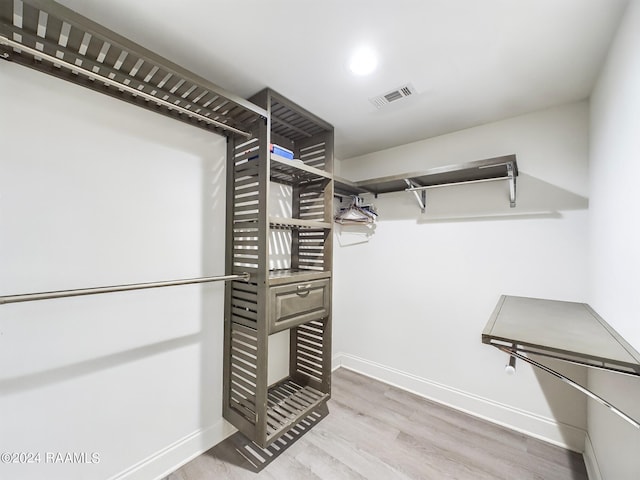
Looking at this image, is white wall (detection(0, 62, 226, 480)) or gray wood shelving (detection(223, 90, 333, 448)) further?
gray wood shelving (detection(223, 90, 333, 448))

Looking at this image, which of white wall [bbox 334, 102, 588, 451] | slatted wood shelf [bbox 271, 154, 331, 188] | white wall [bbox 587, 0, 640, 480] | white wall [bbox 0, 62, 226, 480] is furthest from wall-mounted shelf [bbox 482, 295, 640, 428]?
white wall [bbox 0, 62, 226, 480]

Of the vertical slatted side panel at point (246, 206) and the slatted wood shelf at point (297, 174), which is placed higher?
the slatted wood shelf at point (297, 174)

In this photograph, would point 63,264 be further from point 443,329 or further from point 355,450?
point 443,329

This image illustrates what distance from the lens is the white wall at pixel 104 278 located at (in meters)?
1.15

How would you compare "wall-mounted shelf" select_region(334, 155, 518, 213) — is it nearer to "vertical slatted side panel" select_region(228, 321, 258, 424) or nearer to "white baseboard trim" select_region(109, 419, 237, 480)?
"vertical slatted side panel" select_region(228, 321, 258, 424)

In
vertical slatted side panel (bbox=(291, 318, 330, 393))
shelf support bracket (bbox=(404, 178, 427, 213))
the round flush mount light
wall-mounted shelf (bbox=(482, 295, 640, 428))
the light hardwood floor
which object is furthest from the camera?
shelf support bracket (bbox=(404, 178, 427, 213))

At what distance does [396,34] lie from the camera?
1.25m

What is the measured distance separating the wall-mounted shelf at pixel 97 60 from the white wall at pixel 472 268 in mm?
1707

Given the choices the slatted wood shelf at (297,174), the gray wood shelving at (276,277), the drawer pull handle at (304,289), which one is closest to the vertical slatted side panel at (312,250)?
the gray wood shelving at (276,277)

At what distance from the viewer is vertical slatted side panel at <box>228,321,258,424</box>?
1686 millimetres

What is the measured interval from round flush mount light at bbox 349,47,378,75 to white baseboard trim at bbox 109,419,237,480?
2.42 m

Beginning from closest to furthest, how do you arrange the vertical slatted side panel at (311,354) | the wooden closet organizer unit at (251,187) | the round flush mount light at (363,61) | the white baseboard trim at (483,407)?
the wooden closet organizer unit at (251,187), the round flush mount light at (363,61), the white baseboard trim at (483,407), the vertical slatted side panel at (311,354)

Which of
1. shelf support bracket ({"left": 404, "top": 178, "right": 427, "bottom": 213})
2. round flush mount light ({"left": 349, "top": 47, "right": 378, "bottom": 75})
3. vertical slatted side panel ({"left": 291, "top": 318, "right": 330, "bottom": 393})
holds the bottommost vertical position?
vertical slatted side panel ({"left": 291, "top": 318, "right": 330, "bottom": 393})

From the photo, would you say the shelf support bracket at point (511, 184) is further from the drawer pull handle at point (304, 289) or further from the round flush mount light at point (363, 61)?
the drawer pull handle at point (304, 289)
